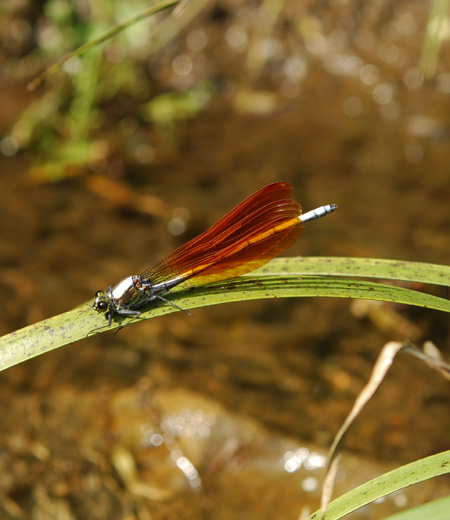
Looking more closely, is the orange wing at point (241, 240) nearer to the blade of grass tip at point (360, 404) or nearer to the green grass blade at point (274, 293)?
the green grass blade at point (274, 293)

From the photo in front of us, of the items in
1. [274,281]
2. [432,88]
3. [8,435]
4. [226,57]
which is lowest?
[274,281]

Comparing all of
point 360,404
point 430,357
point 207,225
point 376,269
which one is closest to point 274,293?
point 376,269

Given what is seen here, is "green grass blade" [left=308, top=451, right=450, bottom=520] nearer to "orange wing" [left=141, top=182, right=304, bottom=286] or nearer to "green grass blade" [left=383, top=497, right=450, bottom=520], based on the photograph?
"green grass blade" [left=383, top=497, right=450, bottom=520]

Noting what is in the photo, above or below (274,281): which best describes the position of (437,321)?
above

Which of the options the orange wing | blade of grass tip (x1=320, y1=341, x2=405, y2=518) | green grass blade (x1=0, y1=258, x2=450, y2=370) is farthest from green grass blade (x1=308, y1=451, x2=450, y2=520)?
the orange wing

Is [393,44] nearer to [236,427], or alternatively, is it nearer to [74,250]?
[74,250]

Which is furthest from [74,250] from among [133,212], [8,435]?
[8,435]
